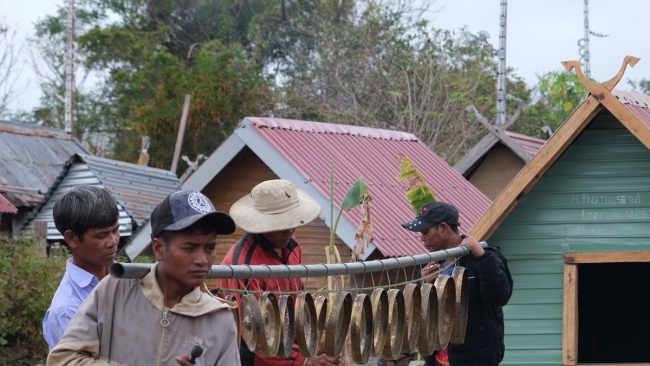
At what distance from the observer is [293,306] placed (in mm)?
5055

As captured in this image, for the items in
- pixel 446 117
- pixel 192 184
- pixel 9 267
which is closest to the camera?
pixel 9 267

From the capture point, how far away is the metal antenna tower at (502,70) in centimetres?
2152

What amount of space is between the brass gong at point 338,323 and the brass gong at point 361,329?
39 millimetres

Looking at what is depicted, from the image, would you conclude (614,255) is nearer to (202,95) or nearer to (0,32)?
(202,95)

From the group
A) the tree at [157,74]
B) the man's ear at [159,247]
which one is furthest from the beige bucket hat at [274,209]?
the tree at [157,74]

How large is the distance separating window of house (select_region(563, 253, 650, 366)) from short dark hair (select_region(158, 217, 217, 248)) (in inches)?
363

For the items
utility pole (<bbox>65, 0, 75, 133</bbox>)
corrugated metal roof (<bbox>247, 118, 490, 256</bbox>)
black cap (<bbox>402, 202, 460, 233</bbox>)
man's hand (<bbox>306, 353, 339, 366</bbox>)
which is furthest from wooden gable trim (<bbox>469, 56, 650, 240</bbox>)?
utility pole (<bbox>65, 0, 75, 133</bbox>)

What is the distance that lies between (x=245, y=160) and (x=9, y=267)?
9.84 ft

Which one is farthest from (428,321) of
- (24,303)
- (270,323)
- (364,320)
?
(24,303)

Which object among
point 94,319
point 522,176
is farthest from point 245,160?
point 94,319

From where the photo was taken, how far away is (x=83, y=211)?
4.18 metres

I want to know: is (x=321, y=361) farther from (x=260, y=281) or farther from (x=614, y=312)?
(x=614, y=312)

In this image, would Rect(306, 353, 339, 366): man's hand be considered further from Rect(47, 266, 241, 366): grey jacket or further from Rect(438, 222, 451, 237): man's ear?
Rect(47, 266, 241, 366): grey jacket

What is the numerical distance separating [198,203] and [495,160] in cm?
1481
